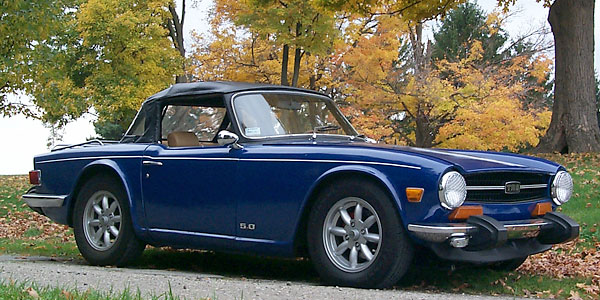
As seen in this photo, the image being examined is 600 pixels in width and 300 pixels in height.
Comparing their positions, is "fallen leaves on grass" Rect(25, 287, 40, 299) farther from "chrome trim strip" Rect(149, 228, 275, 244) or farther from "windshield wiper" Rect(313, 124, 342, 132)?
"windshield wiper" Rect(313, 124, 342, 132)

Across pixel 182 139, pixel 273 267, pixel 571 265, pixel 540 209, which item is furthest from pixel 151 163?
pixel 571 265

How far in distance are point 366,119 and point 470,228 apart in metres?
27.1

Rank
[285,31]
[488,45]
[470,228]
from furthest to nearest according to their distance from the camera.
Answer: [488,45]
[285,31]
[470,228]

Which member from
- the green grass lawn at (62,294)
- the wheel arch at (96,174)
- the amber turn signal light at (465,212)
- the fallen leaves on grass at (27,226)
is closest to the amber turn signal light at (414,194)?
the amber turn signal light at (465,212)

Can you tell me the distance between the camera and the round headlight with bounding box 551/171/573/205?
21.6ft

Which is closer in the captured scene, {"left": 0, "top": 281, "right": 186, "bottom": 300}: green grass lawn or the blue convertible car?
{"left": 0, "top": 281, "right": 186, "bottom": 300}: green grass lawn

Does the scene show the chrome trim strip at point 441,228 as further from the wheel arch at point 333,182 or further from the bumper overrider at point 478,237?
the wheel arch at point 333,182

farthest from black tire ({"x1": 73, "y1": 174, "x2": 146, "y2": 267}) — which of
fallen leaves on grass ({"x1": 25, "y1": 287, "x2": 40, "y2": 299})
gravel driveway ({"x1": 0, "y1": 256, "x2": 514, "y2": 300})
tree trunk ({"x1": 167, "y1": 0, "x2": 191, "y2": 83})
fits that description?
tree trunk ({"x1": 167, "y1": 0, "x2": 191, "y2": 83})

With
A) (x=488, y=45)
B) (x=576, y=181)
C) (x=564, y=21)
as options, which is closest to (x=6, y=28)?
(x=576, y=181)

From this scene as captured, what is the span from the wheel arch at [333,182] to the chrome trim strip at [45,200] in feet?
10.6

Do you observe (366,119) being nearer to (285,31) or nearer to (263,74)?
(263,74)

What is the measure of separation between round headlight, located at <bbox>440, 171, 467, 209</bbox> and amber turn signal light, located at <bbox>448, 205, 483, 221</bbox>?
0.05 m

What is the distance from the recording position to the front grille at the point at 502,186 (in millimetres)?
5898

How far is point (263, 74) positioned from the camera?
1266 inches
